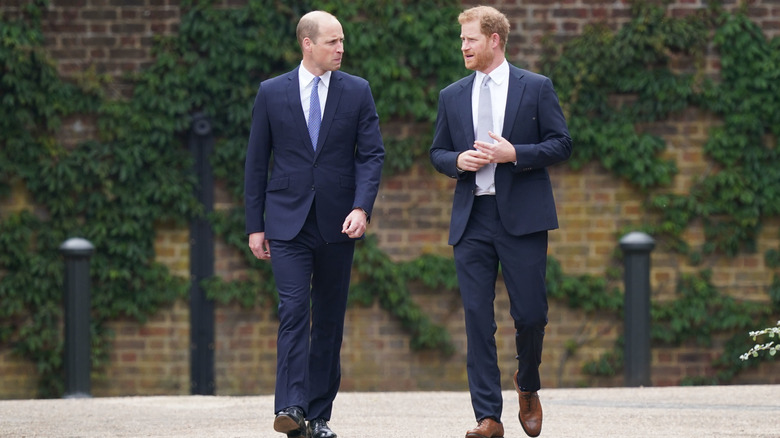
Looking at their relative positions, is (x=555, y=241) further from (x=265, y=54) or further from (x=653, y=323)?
(x=265, y=54)

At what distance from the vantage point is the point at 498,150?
5121 millimetres

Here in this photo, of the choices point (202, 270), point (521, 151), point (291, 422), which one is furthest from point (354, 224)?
point (202, 270)

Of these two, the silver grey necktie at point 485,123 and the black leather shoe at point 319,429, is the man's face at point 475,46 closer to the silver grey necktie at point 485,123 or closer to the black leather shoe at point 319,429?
the silver grey necktie at point 485,123

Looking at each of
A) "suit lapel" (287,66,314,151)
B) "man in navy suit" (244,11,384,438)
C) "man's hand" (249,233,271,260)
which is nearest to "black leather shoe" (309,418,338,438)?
"man in navy suit" (244,11,384,438)

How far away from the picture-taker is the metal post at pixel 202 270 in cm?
912

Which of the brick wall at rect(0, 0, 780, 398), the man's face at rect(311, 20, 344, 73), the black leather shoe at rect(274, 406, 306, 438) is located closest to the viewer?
the black leather shoe at rect(274, 406, 306, 438)

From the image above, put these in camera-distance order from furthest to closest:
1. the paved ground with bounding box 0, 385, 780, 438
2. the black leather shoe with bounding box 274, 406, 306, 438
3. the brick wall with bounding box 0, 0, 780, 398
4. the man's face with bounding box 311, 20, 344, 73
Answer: the brick wall with bounding box 0, 0, 780, 398
the paved ground with bounding box 0, 385, 780, 438
the man's face with bounding box 311, 20, 344, 73
the black leather shoe with bounding box 274, 406, 306, 438

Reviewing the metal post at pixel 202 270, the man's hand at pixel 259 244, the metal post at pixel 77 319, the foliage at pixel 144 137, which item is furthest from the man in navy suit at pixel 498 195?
the metal post at pixel 202 270

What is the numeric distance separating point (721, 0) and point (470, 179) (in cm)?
460

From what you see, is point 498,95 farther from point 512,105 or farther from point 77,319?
point 77,319

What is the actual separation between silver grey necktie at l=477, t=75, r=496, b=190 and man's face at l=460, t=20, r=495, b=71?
9cm

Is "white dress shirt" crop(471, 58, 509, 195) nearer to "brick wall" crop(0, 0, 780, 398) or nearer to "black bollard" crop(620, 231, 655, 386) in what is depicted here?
"black bollard" crop(620, 231, 655, 386)

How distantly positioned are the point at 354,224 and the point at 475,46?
2.91 ft

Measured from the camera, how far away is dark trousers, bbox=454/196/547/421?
5.21 metres
